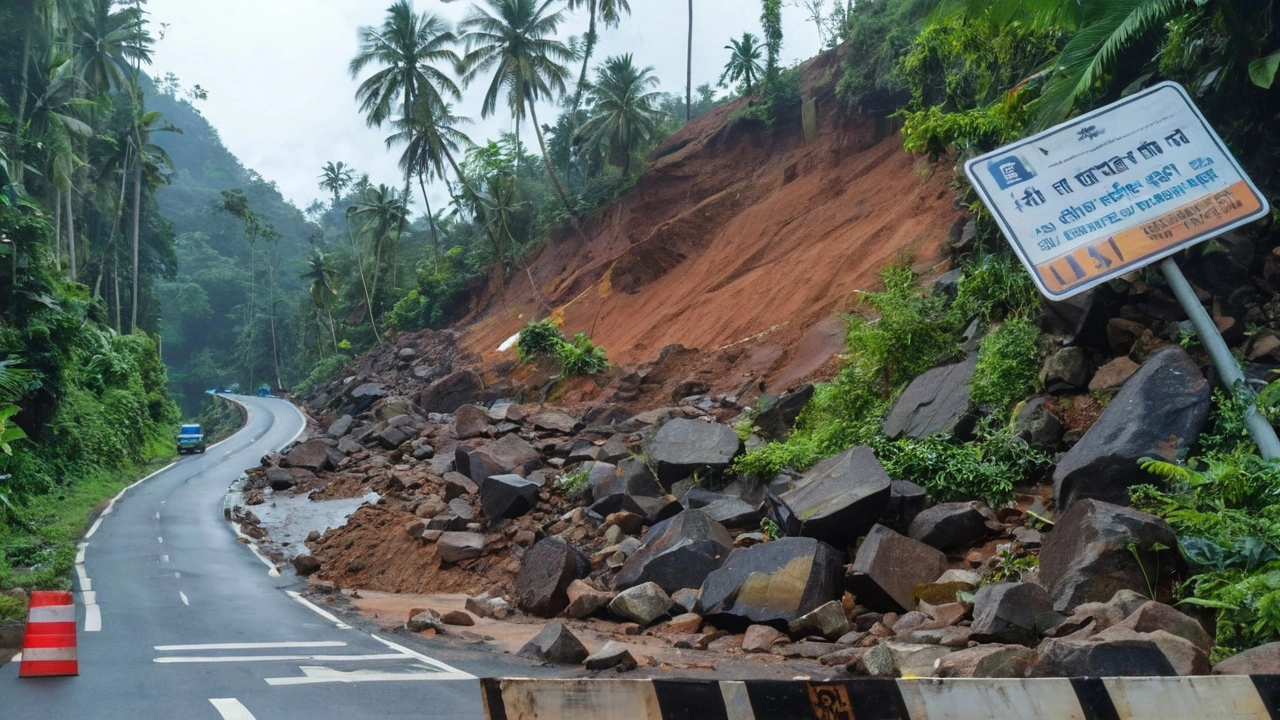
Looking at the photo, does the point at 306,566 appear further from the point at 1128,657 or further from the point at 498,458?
the point at 1128,657

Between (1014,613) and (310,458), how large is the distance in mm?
24890

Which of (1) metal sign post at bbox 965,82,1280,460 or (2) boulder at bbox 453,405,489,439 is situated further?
(2) boulder at bbox 453,405,489,439

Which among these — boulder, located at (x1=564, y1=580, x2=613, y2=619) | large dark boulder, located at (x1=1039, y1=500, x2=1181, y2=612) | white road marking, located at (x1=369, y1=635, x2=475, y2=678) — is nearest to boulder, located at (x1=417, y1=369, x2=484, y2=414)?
white road marking, located at (x1=369, y1=635, x2=475, y2=678)

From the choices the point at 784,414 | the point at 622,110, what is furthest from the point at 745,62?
the point at 784,414

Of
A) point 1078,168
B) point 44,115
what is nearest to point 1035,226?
point 1078,168

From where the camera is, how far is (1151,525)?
6.70 meters

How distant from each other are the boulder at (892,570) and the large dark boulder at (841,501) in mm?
639

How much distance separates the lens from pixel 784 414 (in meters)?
14.6

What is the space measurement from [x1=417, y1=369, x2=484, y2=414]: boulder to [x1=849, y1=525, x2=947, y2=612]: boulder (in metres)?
24.5

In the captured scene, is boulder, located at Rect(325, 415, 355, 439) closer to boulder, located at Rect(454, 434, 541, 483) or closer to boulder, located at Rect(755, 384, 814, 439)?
boulder, located at Rect(454, 434, 541, 483)

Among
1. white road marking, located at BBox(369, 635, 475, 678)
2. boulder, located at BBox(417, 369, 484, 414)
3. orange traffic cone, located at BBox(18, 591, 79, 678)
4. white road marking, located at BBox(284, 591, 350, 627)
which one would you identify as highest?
boulder, located at BBox(417, 369, 484, 414)

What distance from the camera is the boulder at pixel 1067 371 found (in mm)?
9750

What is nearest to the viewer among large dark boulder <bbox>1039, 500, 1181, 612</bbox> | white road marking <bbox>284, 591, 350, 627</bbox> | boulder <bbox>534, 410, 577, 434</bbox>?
large dark boulder <bbox>1039, 500, 1181, 612</bbox>

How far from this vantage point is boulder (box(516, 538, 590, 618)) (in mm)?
11641
